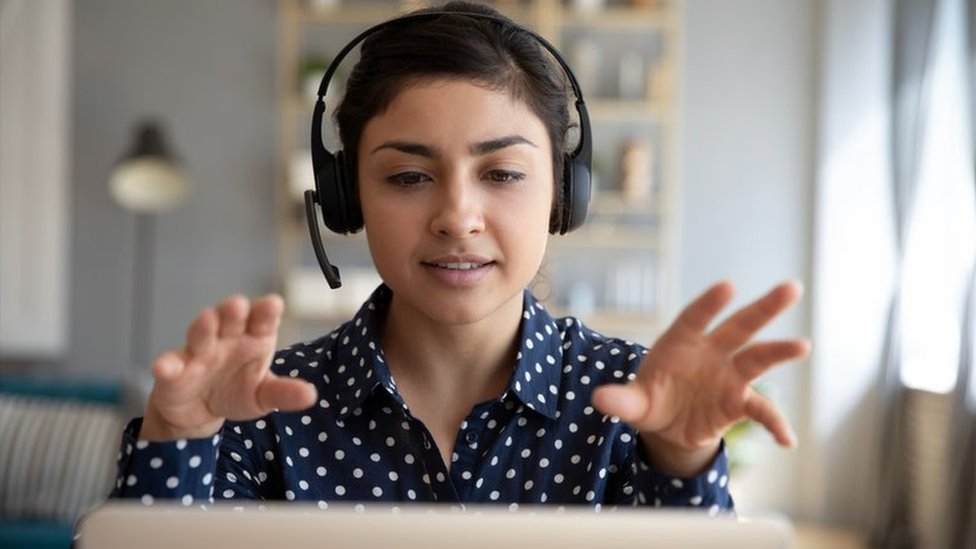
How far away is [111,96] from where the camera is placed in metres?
6.19

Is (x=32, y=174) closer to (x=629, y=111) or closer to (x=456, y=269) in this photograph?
(x=629, y=111)

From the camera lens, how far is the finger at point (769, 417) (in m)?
0.98

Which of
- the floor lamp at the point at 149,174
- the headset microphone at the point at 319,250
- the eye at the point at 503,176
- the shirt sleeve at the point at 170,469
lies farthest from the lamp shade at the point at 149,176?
the shirt sleeve at the point at 170,469

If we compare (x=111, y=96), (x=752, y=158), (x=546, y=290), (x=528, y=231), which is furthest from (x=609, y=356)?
(x=111, y=96)

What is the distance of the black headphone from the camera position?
143 cm

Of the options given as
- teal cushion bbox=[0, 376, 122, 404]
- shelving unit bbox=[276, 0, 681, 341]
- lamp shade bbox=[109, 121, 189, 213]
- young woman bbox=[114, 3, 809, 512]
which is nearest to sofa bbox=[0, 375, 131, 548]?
teal cushion bbox=[0, 376, 122, 404]

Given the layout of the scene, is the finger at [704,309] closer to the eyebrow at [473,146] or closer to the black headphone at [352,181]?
the eyebrow at [473,146]

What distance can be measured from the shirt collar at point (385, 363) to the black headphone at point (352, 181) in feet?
0.17

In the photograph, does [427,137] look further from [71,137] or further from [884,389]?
[71,137]

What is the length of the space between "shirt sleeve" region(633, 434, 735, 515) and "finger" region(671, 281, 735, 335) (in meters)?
0.12

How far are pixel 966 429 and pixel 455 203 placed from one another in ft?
12.2

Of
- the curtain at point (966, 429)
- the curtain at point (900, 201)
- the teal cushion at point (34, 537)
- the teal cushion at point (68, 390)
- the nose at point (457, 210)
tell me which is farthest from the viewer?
the curtain at point (900, 201)

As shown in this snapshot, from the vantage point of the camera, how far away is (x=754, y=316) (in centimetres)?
98

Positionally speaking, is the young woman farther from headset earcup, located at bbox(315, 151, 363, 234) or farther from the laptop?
the laptop
